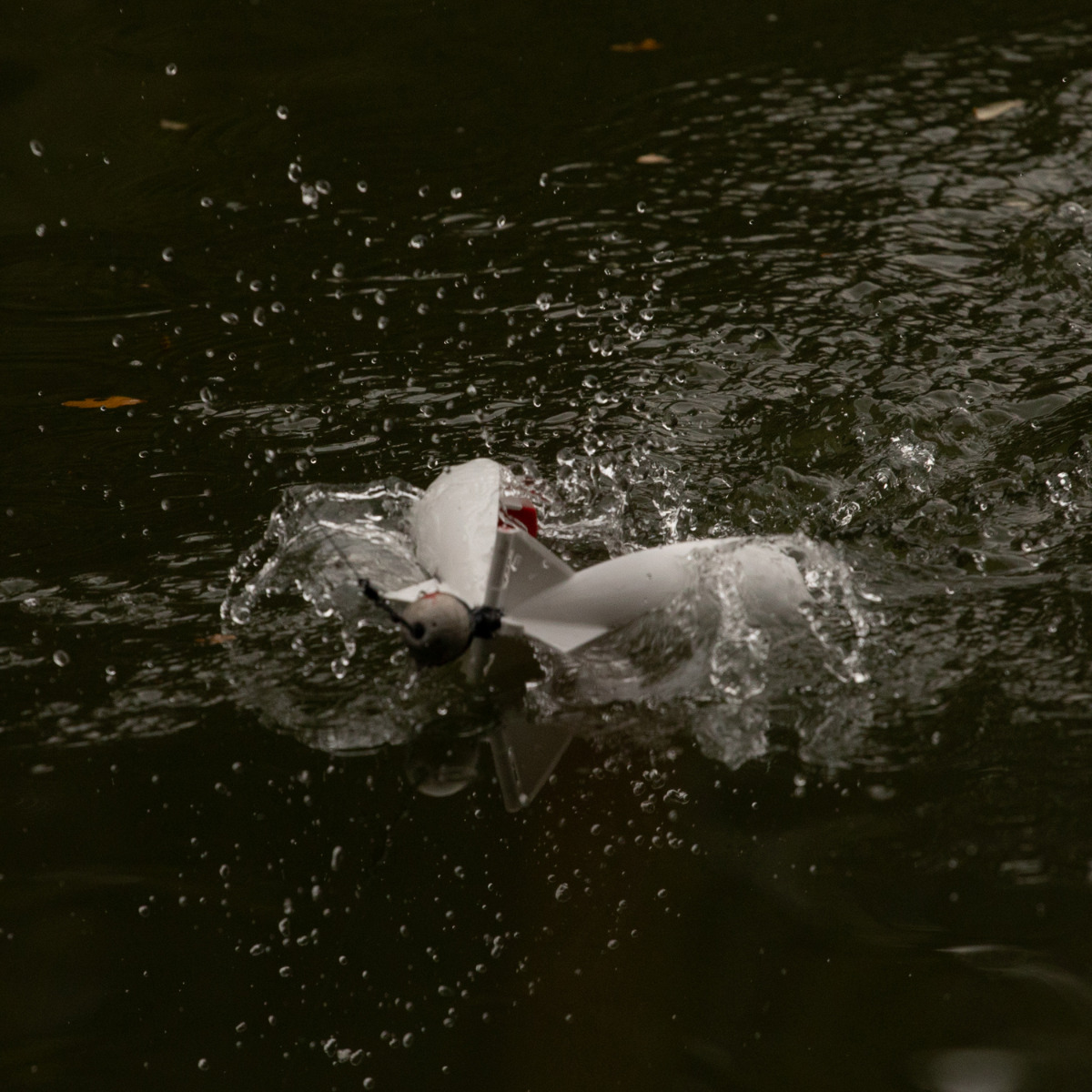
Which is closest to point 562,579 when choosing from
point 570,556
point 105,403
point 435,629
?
point 435,629

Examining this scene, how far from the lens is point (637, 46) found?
6.02 metres

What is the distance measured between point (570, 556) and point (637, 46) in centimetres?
352

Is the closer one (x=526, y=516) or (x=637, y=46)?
(x=526, y=516)

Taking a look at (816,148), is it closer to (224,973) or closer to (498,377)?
(498,377)

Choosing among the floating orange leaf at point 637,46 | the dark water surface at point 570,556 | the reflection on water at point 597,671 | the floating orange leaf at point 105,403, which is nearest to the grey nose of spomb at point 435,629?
the reflection on water at point 597,671

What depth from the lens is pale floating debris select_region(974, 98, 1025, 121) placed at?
17.5 ft

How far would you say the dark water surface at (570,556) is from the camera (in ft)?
8.03

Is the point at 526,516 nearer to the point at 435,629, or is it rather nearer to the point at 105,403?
the point at 435,629

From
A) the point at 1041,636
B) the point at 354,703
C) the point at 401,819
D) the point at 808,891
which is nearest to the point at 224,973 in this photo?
the point at 401,819

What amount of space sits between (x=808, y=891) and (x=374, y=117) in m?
4.00

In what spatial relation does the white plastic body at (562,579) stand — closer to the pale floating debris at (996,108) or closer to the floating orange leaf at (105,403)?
the floating orange leaf at (105,403)

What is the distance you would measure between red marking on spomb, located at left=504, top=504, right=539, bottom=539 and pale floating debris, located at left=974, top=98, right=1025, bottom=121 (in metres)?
3.27

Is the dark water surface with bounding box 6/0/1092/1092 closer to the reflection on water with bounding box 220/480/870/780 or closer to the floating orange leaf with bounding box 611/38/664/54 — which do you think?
the reflection on water with bounding box 220/480/870/780

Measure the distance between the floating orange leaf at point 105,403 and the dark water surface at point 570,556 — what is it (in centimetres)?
4
